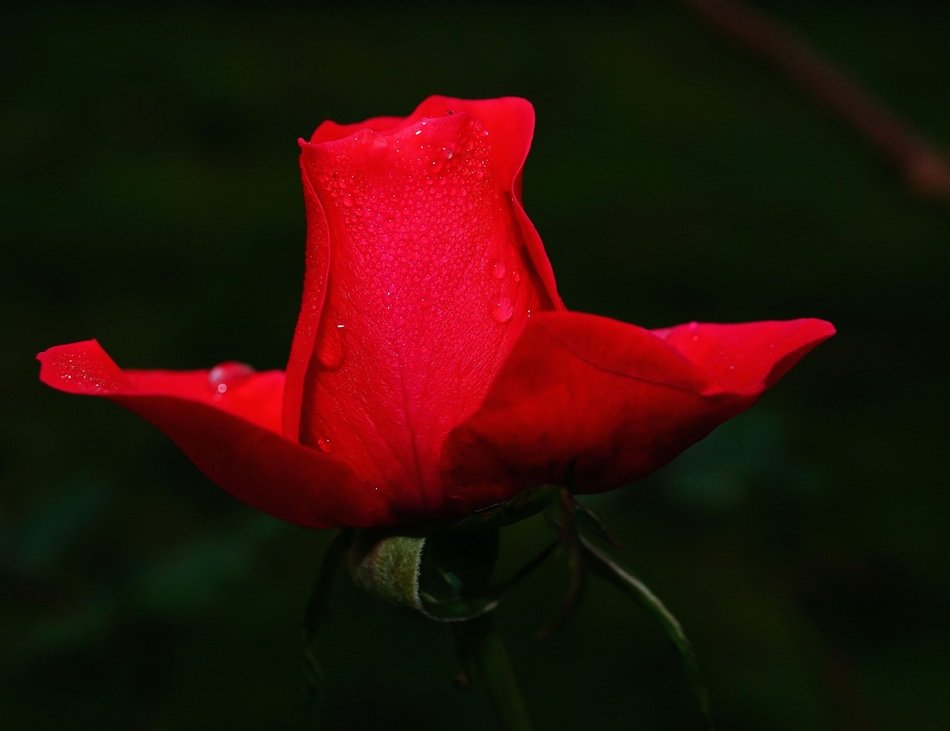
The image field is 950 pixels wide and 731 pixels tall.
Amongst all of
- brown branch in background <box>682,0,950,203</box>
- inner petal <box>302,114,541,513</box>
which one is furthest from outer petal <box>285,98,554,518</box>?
brown branch in background <box>682,0,950,203</box>

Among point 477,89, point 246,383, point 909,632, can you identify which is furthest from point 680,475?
point 477,89

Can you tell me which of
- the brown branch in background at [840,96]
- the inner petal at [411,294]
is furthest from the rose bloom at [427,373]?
the brown branch in background at [840,96]

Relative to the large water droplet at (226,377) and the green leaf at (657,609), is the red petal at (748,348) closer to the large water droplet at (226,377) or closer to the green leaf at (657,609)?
the green leaf at (657,609)

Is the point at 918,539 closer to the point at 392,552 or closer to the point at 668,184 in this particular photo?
the point at 392,552

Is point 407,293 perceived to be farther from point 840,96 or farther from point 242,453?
point 840,96

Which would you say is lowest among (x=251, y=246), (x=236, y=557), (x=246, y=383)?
(x=251, y=246)

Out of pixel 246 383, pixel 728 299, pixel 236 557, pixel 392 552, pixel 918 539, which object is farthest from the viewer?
pixel 728 299

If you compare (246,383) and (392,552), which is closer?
(392,552)

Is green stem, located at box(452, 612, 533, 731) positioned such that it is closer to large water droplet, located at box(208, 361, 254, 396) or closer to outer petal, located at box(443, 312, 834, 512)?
outer petal, located at box(443, 312, 834, 512)
